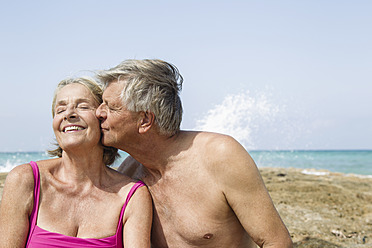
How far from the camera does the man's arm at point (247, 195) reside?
254 cm

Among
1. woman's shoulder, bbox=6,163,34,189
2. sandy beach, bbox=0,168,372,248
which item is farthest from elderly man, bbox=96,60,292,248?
sandy beach, bbox=0,168,372,248

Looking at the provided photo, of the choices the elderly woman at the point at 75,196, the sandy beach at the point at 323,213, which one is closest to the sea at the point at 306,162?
the sandy beach at the point at 323,213

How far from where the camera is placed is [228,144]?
2.60 meters

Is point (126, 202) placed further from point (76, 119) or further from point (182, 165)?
point (76, 119)

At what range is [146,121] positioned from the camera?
2.74 m

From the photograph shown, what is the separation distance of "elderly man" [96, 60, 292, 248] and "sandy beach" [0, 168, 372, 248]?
2.55 meters

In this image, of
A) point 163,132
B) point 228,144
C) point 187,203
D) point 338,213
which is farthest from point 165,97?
point 338,213

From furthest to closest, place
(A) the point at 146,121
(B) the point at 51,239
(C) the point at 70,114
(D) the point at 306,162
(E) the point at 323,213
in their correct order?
(D) the point at 306,162 < (E) the point at 323,213 < (A) the point at 146,121 < (C) the point at 70,114 < (B) the point at 51,239

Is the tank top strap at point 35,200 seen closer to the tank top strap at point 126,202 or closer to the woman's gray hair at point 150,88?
the tank top strap at point 126,202

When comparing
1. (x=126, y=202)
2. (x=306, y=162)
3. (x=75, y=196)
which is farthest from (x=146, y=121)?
(x=306, y=162)

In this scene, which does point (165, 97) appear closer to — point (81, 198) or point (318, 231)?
point (81, 198)

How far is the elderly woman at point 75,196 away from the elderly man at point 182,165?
0.15 meters

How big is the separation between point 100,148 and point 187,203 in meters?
0.77

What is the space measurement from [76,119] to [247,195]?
1.28 metres
